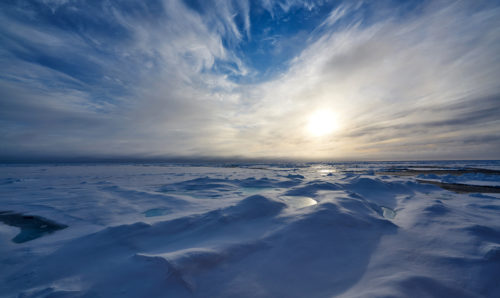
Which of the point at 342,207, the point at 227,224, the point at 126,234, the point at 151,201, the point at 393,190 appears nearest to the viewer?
the point at 126,234

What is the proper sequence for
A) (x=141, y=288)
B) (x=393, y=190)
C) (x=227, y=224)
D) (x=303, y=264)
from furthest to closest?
(x=393, y=190)
(x=227, y=224)
(x=303, y=264)
(x=141, y=288)

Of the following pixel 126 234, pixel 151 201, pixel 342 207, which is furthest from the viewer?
pixel 151 201

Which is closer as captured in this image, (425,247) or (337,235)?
(425,247)

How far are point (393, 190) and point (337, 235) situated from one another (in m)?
7.68

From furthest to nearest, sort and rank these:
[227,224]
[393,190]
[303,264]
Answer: [393,190] < [227,224] < [303,264]

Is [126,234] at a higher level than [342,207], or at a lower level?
lower

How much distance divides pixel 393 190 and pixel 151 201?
1123cm

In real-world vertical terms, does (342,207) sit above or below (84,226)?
above

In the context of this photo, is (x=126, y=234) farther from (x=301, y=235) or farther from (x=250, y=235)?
(x=301, y=235)

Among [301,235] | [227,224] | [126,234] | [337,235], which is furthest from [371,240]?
[126,234]

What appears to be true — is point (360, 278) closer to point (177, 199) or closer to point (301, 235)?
point (301, 235)

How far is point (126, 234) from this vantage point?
12.8 ft

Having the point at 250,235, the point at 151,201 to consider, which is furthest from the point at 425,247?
the point at 151,201

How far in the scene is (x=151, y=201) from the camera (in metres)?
7.43
